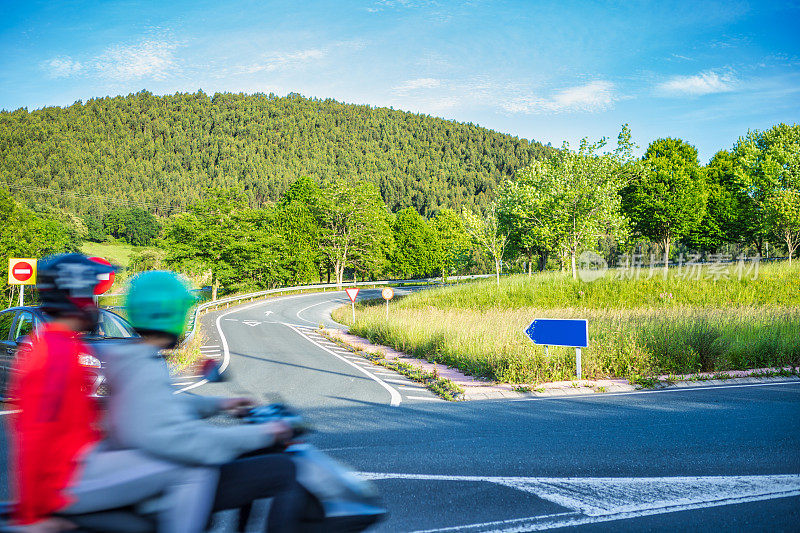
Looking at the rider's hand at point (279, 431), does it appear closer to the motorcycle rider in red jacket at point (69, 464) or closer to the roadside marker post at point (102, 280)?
the motorcycle rider in red jacket at point (69, 464)

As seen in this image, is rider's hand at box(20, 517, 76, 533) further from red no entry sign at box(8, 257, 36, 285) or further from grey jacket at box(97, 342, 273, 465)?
red no entry sign at box(8, 257, 36, 285)

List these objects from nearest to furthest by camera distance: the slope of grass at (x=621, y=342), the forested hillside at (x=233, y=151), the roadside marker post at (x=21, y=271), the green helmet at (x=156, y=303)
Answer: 1. the green helmet at (x=156, y=303)
2. the slope of grass at (x=621, y=342)
3. the roadside marker post at (x=21, y=271)
4. the forested hillside at (x=233, y=151)

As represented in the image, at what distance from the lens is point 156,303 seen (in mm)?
2311

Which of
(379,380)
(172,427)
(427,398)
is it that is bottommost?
(379,380)

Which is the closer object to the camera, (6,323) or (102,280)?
(102,280)

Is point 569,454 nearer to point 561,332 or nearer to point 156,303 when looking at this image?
point 156,303

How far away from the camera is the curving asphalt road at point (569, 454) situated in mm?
4066

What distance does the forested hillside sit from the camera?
102438 millimetres

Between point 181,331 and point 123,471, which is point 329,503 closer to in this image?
point 123,471

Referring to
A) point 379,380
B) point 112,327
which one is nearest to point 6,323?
point 112,327

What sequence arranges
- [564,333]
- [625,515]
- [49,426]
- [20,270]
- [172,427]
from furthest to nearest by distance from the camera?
[20,270]
[564,333]
[625,515]
[172,427]
[49,426]

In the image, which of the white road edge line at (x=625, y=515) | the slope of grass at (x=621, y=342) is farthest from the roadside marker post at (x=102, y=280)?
the slope of grass at (x=621, y=342)

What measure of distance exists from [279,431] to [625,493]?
11.6ft

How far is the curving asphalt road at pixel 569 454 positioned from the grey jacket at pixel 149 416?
73 centimetres
